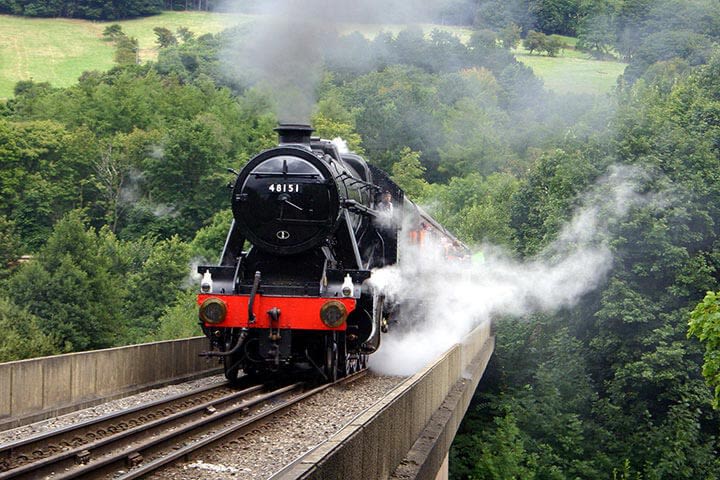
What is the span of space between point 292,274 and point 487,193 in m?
48.4

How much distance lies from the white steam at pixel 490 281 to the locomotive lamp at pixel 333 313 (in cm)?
211

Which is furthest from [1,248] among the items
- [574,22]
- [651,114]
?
[574,22]

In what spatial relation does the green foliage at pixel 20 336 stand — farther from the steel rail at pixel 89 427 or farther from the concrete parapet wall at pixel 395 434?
A: the steel rail at pixel 89 427

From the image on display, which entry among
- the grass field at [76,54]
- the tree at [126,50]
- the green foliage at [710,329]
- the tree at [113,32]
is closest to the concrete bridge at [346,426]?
the green foliage at [710,329]

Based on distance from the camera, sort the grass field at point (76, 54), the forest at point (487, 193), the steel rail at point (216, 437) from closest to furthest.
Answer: the steel rail at point (216, 437) < the forest at point (487, 193) < the grass field at point (76, 54)

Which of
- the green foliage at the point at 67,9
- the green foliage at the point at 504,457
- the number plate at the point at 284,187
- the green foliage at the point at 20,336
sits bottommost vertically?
the green foliage at the point at 504,457

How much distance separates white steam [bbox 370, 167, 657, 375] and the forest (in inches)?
18.1

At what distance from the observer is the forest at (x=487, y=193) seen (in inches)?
1155

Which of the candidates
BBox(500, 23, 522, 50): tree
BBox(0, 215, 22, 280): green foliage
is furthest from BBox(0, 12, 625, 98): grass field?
BBox(0, 215, 22, 280): green foliage

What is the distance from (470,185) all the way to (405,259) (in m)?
47.7

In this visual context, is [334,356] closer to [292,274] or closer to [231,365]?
[292,274]

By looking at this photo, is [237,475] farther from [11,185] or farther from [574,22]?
[574,22]

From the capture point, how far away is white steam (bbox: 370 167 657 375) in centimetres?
1858

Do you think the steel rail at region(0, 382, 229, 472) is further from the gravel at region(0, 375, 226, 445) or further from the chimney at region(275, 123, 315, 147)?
the chimney at region(275, 123, 315, 147)
